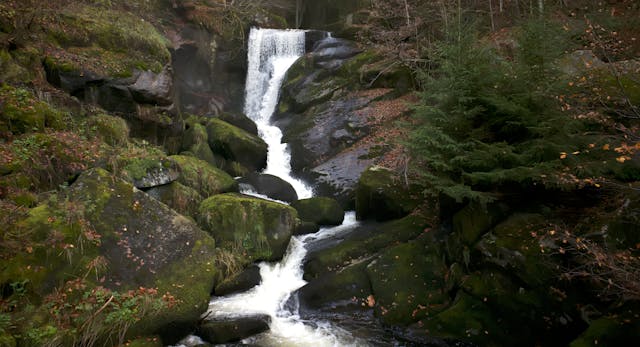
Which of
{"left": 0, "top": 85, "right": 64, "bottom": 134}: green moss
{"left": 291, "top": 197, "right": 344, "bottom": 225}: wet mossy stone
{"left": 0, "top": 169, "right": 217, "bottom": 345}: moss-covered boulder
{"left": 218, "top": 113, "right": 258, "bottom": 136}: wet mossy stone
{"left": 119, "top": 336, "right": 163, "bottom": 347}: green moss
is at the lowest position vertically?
{"left": 119, "top": 336, "right": 163, "bottom": 347}: green moss

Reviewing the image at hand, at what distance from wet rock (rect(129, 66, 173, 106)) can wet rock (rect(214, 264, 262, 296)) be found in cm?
679

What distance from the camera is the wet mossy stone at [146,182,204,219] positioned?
31.9 feet

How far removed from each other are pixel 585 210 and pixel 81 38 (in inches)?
543

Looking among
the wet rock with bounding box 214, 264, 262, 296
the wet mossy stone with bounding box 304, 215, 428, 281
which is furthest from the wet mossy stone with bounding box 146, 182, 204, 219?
the wet mossy stone with bounding box 304, 215, 428, 281

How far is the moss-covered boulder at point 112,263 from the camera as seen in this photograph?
5.82 meters

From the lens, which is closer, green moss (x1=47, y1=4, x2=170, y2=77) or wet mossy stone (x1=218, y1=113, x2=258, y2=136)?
green moss (x1=47, y1=4, x2=170, y2=77)

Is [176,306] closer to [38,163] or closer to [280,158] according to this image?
[38,163]

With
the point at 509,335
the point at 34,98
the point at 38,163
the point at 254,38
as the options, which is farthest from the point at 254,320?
the point at 254,38

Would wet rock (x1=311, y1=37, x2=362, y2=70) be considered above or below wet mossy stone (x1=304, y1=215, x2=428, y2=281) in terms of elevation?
above

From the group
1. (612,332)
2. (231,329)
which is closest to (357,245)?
(231,329)

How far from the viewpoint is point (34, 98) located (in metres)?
8.74

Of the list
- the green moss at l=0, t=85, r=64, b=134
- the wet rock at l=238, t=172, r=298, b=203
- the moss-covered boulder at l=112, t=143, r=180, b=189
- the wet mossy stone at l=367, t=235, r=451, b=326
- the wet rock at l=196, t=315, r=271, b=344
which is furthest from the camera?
the wet rock at l=238, t=172, r=298, b=203

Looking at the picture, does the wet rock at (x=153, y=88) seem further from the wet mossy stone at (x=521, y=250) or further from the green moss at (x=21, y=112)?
the wet mossy stone at (x=521, y=250)

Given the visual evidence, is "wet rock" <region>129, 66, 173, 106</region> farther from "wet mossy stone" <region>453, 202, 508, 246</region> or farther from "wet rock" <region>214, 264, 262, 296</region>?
"wet mossy stone" <region>453, 202, 508, 246</region>
